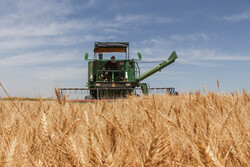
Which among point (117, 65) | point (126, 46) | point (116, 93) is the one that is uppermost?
point (126, 46)

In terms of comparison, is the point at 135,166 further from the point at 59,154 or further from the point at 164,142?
the point at 59,154

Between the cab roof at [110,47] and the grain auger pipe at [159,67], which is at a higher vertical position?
the cab roof at [110,47]

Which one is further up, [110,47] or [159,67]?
[110,47]

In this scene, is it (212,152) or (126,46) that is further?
(126,46)

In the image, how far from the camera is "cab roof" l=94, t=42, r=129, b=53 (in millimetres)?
8484

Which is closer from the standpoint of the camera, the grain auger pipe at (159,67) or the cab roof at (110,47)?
the cab roof at (110,47)

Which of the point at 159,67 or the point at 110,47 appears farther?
the point at 159,67

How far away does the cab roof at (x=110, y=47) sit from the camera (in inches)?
334

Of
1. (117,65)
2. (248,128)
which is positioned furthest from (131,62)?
(248,128)

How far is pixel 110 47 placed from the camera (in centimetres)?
864

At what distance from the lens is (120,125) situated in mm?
1071

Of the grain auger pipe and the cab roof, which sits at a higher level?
the cab roof

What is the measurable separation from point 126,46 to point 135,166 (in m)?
8.19

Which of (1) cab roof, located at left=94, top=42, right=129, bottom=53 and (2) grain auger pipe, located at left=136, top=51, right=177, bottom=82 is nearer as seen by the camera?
(1) cab roof, located at left=94, top=42, right=129, bottom=53
